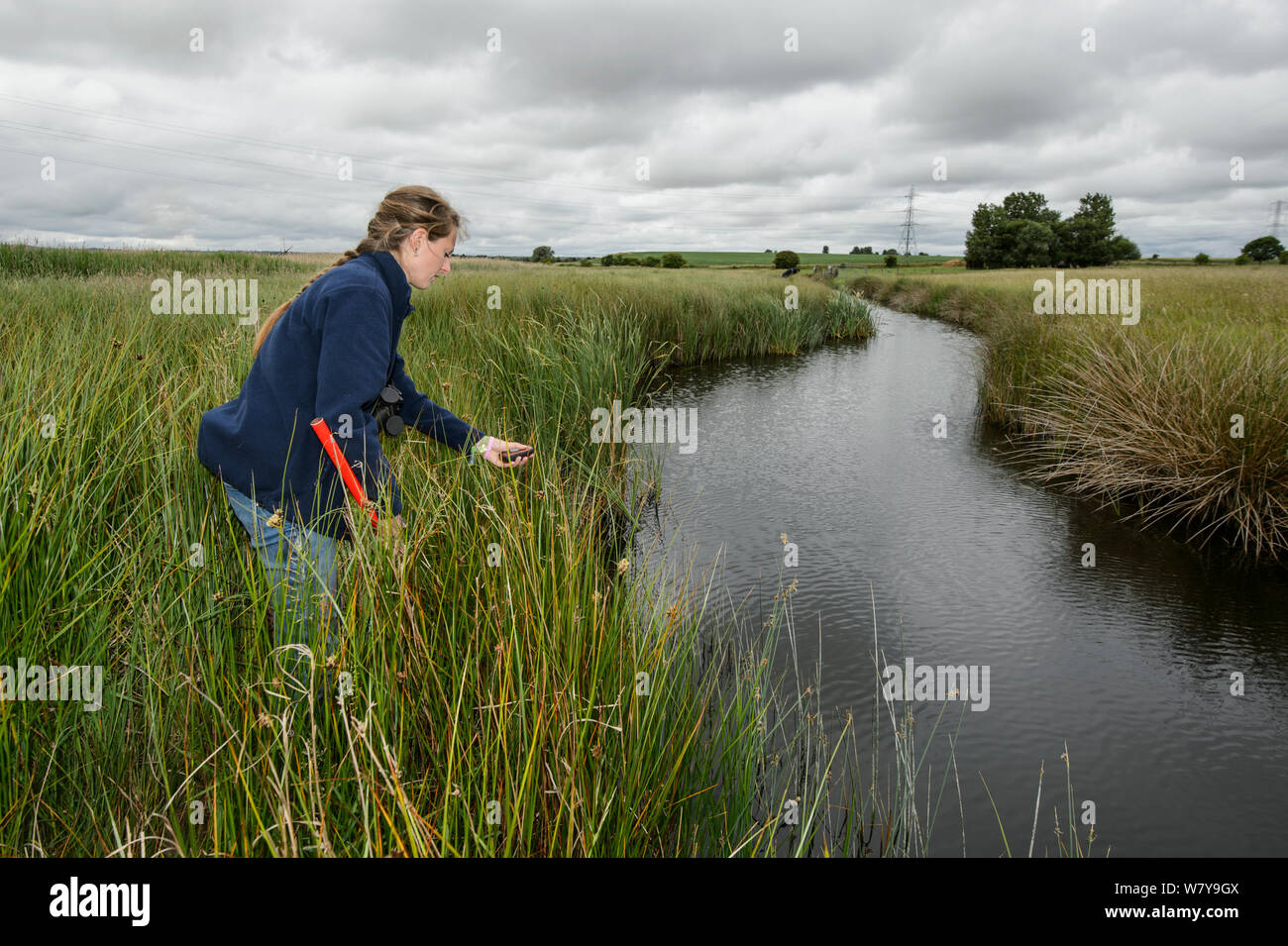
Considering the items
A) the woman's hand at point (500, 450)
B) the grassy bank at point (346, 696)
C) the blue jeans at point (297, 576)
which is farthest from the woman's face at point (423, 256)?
the blue jeans at point (297, 576)

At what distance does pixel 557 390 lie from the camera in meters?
6.83

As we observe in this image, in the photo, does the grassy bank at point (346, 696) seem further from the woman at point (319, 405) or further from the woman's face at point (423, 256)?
the woman's face at point (423, 256)

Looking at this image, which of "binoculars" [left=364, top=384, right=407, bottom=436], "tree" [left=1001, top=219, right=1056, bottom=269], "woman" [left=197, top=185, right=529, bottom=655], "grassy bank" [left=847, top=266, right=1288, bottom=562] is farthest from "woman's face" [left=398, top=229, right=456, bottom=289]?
"tree" [left=1001, top=219, right=1056, bottom=269]

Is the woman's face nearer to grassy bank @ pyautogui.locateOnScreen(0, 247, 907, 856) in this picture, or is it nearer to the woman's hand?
the woman's hand

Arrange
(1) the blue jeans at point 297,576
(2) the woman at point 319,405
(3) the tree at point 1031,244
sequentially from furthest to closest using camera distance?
(3) the tree at point 1031,244
(2) the woman at point 319,405
(1) the blue jeans at point 297,576

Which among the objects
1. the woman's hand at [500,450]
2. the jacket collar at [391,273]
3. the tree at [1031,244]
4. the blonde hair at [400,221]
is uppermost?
the tree at [1031,244]

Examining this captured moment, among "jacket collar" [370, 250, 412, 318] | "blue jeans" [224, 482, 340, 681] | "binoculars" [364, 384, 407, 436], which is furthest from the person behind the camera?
"binoculars" [364, 384, 407, 436]

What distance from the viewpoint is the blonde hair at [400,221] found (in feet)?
8.33

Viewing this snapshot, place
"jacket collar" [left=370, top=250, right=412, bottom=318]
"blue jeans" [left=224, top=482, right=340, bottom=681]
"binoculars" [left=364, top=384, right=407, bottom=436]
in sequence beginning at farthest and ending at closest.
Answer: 1. "binoculars" [left=364, top=384, right=407, bottom=436]
2. "jacket collar" [left=370, top=250, right=412, bottom=318]
3. "blue jeans" [left=224, top=482, right=340, bottom=681]

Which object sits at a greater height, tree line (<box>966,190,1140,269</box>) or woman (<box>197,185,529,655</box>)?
tree line (<box>966,190,1140,269</box>)

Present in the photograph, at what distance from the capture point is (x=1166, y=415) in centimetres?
678

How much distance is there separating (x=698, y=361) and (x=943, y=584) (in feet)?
34.7

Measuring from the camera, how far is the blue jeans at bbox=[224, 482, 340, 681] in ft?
6.49

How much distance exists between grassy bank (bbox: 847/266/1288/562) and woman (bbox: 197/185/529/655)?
6425 millimetres
